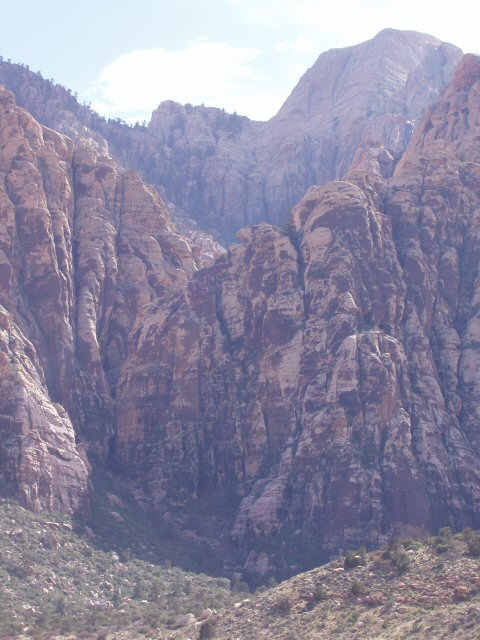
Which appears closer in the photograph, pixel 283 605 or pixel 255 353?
pixel 283 605

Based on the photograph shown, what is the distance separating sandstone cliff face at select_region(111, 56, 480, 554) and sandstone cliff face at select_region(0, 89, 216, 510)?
5.92 m

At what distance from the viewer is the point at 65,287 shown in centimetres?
11975

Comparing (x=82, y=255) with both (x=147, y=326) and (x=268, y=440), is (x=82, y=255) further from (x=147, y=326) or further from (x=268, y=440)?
(x=268, y=440)

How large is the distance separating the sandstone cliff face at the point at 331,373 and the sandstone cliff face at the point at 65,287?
5921 millimetres

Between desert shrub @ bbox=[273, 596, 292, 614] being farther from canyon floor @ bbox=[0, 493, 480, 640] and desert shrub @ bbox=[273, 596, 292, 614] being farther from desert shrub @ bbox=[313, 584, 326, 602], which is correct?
desert shrub @ bbox=[313, 584, 326, 602]

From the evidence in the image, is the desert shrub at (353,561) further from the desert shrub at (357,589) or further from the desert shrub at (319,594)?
the desert shrub at (357,589)

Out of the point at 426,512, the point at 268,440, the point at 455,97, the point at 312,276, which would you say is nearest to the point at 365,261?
the point at 312,276

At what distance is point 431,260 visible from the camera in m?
120

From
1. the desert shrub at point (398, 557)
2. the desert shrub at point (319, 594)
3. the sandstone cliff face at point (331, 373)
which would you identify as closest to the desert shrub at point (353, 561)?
the desert shrub at point (398, 557)

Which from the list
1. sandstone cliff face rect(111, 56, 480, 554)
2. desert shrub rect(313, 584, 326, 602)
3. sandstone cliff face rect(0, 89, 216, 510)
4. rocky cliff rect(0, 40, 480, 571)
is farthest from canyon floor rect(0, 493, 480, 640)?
sandstone cliff face rect(111, 56, 480, 554)

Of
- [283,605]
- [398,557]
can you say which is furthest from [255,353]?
[283,605]

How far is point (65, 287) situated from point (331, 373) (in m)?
29.3

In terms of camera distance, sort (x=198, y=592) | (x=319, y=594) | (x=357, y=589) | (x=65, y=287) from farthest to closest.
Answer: (x=65, y=287) < (x=198, y=592) < (x=319, y=594) < (x=357, y=589)

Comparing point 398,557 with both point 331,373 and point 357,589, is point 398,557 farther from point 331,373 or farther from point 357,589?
point 331,373
